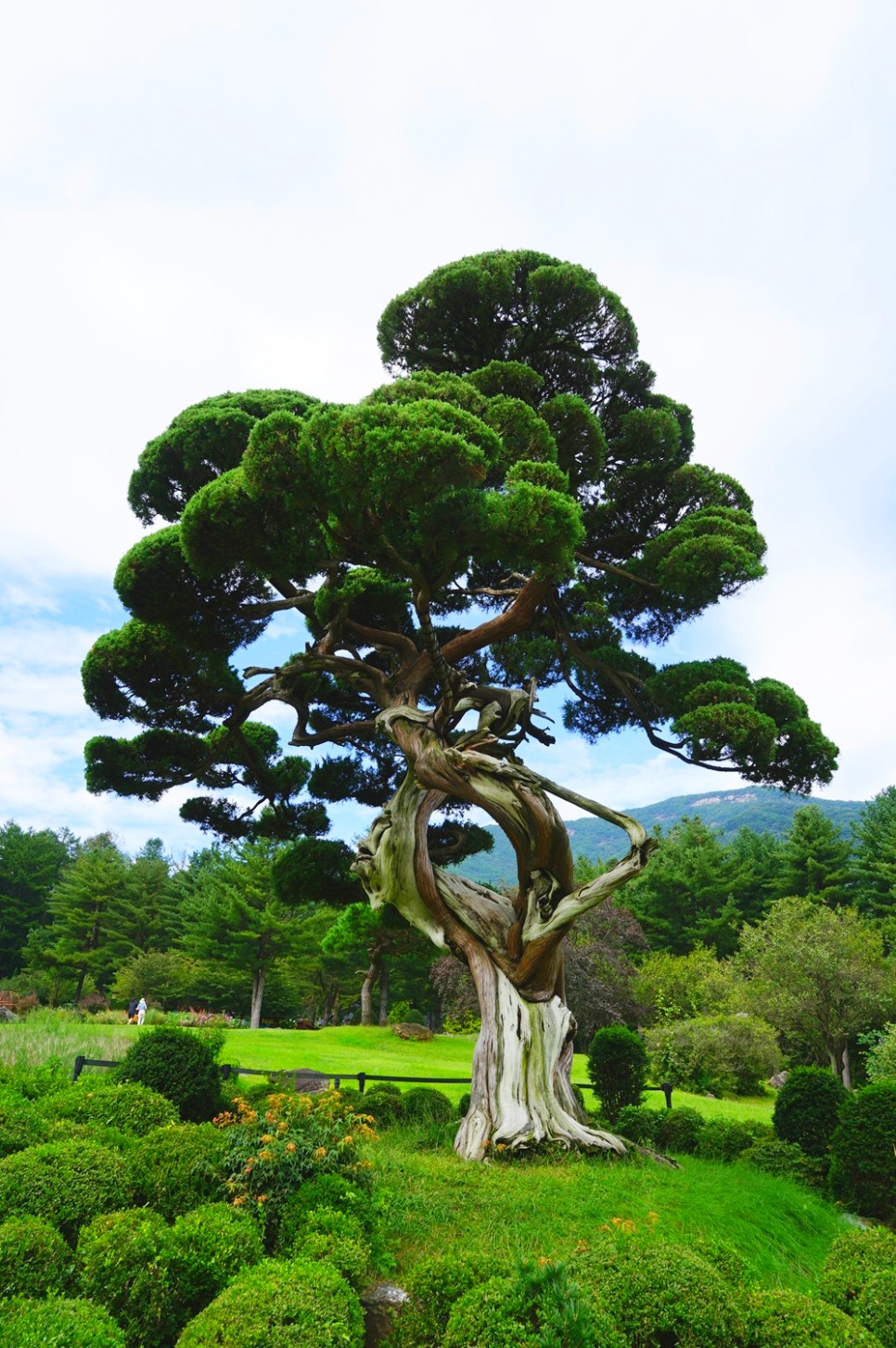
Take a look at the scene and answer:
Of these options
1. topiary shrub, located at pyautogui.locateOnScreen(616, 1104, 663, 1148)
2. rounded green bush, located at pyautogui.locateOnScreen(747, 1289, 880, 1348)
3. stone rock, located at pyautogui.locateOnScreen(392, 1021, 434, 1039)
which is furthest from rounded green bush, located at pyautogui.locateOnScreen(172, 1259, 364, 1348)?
stone rock, located at pyautogui.locateOnScreen(392, 1021, 434, 1039)

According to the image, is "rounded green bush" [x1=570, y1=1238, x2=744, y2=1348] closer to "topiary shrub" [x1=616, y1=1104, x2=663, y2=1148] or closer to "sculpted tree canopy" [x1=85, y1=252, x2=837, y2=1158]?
"sculpted tree canopy" [x1=85, y1=252, x2=837, y2=1158]

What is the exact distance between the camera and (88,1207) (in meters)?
3.66

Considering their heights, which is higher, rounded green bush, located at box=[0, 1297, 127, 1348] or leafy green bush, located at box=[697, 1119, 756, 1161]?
rounded green bush, located at box=[0, 1297, 127, 1348]

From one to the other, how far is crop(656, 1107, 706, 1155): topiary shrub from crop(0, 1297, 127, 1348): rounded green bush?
8.76 meters

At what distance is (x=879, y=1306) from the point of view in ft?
10.4

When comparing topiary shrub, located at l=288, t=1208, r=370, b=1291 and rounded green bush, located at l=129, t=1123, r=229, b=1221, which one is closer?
topiary shrub, located at l=288, t=1208, r=370, b=1291

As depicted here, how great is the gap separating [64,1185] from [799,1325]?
3.36 metres

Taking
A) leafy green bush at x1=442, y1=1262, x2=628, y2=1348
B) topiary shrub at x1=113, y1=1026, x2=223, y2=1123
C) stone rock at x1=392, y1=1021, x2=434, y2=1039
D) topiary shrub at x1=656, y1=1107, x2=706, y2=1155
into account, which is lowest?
stone rock at x1=392, y1=1021, x2=434, y2=1039

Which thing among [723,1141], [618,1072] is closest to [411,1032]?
[618,1072]

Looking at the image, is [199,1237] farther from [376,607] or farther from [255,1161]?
[376,607]

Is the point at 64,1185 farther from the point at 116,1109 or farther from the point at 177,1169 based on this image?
the point at 116,1109

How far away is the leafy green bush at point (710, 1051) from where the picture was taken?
19.9m

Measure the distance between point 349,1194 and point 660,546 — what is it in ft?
23.6

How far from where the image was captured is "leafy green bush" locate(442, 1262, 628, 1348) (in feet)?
8.28
